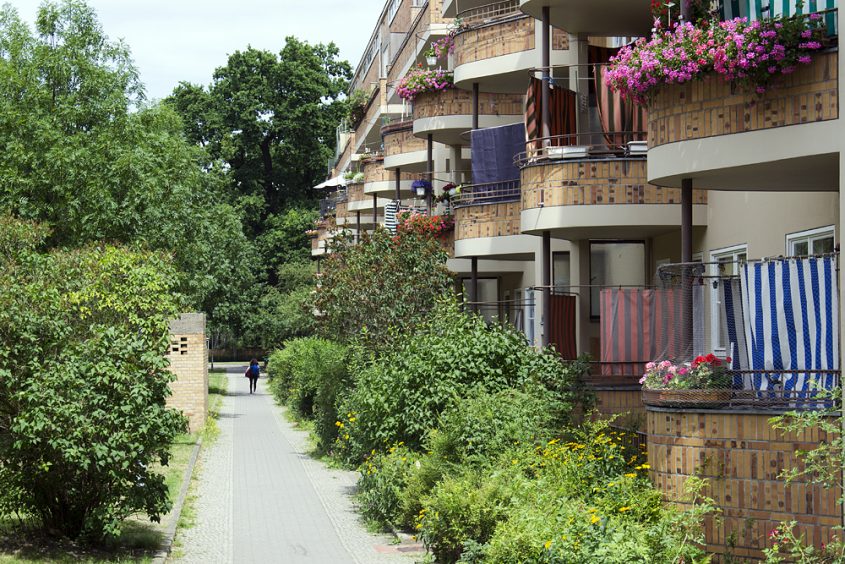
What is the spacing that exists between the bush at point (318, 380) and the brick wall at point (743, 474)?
14774 millimetres

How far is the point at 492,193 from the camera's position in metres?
24.7

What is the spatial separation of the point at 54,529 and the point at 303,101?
60977mm

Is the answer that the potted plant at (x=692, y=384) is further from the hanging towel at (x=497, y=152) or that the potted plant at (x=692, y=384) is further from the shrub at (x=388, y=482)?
the hanging towel at (x=497, y=152)

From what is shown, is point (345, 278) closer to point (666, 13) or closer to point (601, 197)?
point (601, 197)

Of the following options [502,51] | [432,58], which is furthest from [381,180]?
[502,51]

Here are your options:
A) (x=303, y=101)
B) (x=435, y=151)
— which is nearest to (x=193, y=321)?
(x=435, y=151)

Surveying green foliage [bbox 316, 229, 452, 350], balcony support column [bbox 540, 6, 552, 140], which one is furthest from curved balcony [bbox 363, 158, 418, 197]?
balcony support column [bbox 540, 6, 552, 140]

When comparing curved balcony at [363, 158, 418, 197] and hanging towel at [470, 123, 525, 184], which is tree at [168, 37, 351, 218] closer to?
curved balcony at [363, 158, 418, 197]

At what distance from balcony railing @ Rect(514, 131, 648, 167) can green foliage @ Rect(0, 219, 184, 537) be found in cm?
668

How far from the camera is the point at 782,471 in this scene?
10.3m

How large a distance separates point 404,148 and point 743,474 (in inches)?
1090

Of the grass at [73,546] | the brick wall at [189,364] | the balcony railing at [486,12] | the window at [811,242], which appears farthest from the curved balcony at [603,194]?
the brick wall at [189,364]

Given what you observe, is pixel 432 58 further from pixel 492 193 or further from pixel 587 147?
pixel 587 147

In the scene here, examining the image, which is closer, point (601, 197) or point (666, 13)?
point (666, 13)
